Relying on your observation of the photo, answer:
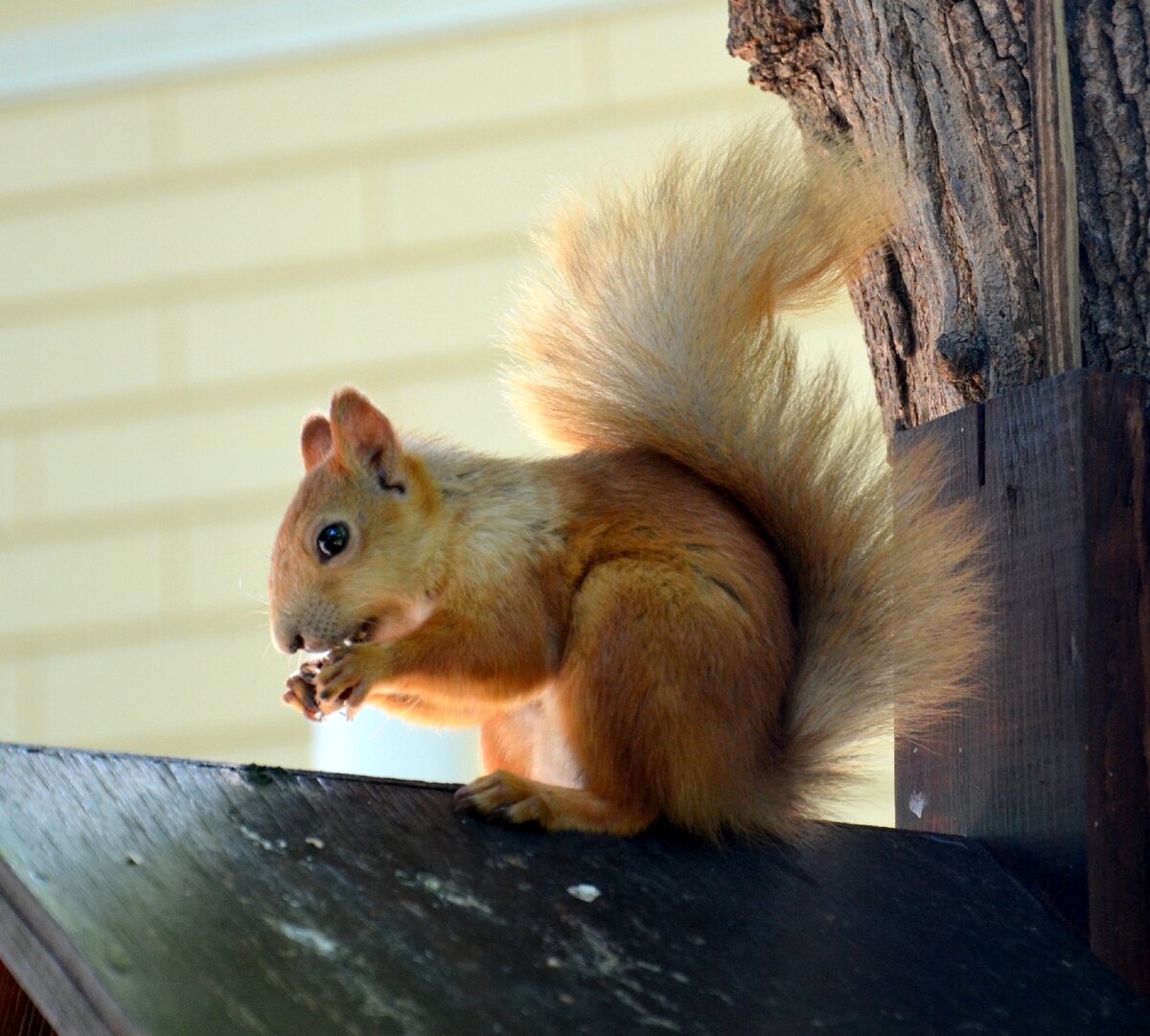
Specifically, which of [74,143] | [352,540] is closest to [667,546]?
[352,540]

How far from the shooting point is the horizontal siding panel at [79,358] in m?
3.61

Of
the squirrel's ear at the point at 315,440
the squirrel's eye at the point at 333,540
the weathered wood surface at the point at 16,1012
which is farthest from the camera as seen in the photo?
the squirrel's ear at the point at 315,440

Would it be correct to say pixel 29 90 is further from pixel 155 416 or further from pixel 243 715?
pixel 243 715

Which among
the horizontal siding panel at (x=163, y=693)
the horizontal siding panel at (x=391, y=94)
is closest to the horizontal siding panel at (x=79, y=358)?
the horizontal siding panel at (x=391, y=94)

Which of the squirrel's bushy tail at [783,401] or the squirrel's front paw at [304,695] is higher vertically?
the squirrel's bushy tail at [783,401]

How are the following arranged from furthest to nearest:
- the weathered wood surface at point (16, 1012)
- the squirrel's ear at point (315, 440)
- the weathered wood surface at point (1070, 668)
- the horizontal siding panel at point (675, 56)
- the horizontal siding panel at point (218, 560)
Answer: the horizontal siding panel at point (218, 560)
the horizontal siding panel at point (675, 56)
the squirrel's ear at point (315, 440)
the weathered wood surface at point (1070, 668)
the weathered wood surface at point (16, 1012)

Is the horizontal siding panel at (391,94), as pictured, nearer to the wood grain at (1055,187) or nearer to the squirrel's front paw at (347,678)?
the wood grain at (1055,187)

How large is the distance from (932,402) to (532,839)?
0.66 metres

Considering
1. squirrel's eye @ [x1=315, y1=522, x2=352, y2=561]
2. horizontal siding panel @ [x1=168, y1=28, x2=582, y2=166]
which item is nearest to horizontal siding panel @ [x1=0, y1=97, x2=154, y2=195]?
horizontal siding panel @ [x1=168, y1=28, x2=582, y2=166]

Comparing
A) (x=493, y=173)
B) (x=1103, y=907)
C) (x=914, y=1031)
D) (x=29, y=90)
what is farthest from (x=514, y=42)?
(x=914, y=1031)

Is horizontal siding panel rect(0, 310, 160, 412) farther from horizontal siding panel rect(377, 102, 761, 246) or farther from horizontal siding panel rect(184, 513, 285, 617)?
horizontal siding panel rect(377, 102, 761, 246)

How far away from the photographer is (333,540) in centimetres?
168

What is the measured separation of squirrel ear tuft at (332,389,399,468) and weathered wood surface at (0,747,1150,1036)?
0.46m

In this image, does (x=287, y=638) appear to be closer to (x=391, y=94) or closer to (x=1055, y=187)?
(x=1055, y=187)
